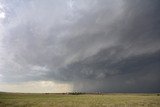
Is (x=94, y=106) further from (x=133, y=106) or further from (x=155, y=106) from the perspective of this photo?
(x=155, y=106)

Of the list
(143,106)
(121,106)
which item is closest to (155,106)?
(143,106)

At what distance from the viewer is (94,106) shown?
5369cm

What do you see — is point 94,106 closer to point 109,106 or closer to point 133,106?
point 109,106

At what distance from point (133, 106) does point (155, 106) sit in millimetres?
5071

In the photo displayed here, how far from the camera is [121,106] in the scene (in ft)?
176

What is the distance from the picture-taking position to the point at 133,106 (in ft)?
177

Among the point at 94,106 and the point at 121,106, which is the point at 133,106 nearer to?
the point at 121,106

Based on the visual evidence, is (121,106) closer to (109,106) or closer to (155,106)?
(109,106)

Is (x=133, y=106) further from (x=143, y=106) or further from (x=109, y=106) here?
(x=109, y=106)

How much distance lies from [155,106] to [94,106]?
14373mm

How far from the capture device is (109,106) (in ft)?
175

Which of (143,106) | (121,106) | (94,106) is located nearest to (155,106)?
(143,106)

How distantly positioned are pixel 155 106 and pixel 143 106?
2.79m

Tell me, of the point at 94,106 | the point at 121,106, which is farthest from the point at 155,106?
the point at 94,106
